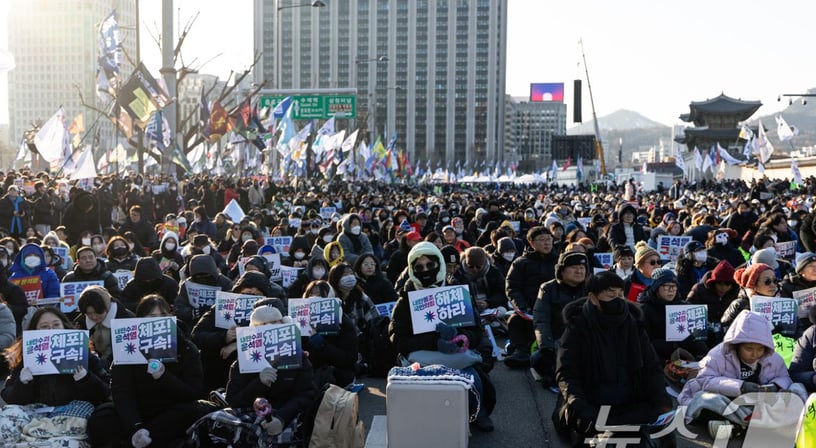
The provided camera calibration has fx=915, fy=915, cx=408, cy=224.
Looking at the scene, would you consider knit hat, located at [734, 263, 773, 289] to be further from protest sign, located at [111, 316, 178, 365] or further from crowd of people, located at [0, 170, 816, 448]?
protest sign, located at [111, 316, 178, 365]

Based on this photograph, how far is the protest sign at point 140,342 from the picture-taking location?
6.58 meters

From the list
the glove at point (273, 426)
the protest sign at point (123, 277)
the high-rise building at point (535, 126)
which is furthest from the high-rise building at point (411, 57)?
the glove at point (273, 426)

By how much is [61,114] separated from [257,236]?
13.7 m

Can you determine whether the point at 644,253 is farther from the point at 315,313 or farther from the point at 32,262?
the point at 32,262

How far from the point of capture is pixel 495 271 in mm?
11977

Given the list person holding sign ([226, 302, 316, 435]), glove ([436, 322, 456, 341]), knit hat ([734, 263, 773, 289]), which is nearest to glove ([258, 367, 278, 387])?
person holding sign ([226, 302, 316, 435])

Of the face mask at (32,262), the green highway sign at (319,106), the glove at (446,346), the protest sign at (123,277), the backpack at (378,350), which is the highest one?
the green highway sign at (319,106)

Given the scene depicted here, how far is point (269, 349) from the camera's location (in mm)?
6770

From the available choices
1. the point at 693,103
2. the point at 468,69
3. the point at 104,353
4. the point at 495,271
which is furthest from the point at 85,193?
the point at 468,69

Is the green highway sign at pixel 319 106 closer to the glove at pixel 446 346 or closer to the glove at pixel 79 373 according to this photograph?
the glove at pixel 446 346

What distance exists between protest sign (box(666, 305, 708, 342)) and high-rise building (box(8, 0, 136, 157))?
12215 cm

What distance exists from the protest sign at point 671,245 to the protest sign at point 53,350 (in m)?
10.1

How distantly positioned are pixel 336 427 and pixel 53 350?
7.08 ft

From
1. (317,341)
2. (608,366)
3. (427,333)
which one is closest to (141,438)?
(317,341)
